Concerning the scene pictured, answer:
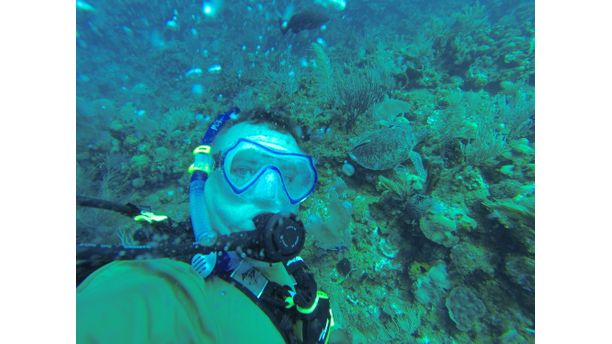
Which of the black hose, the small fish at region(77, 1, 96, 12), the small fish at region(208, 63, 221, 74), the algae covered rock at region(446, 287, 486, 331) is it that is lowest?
the algae covered rock at region(446, 287, 486, 331)

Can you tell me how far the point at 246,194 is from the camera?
221cm

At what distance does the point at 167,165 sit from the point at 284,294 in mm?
5244

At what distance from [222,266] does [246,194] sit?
0.64m

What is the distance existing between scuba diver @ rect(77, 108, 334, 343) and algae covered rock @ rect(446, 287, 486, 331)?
179 centimetres

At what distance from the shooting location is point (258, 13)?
16.4 metres

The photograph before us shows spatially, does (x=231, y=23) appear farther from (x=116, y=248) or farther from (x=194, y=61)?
(x=116, y=248)

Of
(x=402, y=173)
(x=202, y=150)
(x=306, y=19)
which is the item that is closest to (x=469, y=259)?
(x=402, y=173)

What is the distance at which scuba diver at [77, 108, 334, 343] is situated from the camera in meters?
1.21

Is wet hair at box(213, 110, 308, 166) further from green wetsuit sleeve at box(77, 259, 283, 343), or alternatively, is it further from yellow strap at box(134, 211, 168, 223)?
green wetsuit sleeve at box(77, 259, 283, 343)

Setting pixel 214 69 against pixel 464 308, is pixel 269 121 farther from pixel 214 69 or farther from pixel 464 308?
pixel 214 69

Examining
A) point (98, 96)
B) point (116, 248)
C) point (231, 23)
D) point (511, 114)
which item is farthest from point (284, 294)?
point (231, 23)

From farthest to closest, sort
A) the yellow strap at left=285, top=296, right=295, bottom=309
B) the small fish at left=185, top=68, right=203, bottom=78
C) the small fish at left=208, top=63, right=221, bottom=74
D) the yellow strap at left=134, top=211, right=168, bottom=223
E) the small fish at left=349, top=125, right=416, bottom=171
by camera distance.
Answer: the small fish at left=185, top=68, right=203, bottom=78
the small fish at left=208, top=63, right=221, bottom=74
the small fish at left=349, top=125, right=416, bottom=171
the yellow strap at left=134, top=211, right=168, bottom=223
the yellow strap at left=285, top=296, right=295, bottom=309

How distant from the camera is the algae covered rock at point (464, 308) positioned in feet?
9.34

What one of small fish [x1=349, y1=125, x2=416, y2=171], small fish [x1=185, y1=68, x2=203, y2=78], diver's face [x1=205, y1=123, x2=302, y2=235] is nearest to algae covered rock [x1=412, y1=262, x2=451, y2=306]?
small fish [x1=349, y1=125, x2=416, y2=171]
